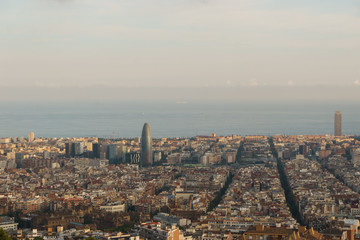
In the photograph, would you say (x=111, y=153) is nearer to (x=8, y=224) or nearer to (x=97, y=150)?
(x=97, y=150)

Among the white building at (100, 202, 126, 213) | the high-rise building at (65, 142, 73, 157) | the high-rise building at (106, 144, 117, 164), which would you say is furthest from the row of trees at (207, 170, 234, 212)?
Result: the high-rise building at (65, 142, 73, 157)

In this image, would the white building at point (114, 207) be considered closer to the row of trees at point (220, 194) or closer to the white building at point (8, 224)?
the row of trees at point (220, 194)

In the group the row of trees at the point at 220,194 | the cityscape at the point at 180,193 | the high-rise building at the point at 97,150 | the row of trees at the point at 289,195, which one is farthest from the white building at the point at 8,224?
the high-rise building at the point at 97,150

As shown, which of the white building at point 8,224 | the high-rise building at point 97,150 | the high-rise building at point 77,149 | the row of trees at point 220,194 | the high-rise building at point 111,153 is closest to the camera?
the white building at point 8,224

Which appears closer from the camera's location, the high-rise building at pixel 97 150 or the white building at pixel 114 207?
the white building at pixel 114 207

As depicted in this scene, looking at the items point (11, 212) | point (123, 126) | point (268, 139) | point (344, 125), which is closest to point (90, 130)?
point (123, 126)

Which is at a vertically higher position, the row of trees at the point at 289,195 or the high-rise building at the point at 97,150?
the high-rise building at the point at 97,150

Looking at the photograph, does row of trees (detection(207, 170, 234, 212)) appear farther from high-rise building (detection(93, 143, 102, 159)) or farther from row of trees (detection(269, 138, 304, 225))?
high-rise building (detection(93, 143, 102, 159))

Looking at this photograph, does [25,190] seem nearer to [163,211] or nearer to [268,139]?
[163,211]
